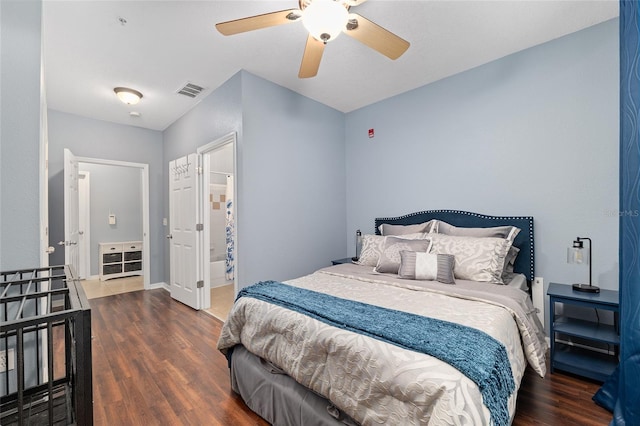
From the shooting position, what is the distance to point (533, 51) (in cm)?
268

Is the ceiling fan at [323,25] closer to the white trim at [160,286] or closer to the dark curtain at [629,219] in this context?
the dark curtain at [629,219]

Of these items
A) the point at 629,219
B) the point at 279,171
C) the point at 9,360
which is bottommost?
the point at 9,360

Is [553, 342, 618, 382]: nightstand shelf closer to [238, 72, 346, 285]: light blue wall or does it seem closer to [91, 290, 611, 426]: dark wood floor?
[91, 290, 611, 426]: dark wood floor

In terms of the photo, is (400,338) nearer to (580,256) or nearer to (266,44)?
(580,256)

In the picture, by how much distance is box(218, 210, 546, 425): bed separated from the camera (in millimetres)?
1131

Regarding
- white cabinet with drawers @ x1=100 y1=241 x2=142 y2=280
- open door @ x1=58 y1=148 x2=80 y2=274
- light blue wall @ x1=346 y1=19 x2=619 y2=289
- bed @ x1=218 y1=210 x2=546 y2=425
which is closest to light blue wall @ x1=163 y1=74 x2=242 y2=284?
open door @ x1=58 y1=148 x2=80 y2=274

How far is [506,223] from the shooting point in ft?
9.11

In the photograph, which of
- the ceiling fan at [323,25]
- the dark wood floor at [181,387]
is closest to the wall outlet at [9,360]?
the dark wood floor at [181,387]

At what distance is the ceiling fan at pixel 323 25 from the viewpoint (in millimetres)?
1659

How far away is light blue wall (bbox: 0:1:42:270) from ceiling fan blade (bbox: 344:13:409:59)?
181cm

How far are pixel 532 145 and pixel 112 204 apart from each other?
692 centimetres

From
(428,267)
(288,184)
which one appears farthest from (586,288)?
(288,184)

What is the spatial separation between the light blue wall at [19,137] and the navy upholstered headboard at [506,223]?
128 inches

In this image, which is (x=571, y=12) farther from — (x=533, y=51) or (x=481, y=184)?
(x=481, y=184)
